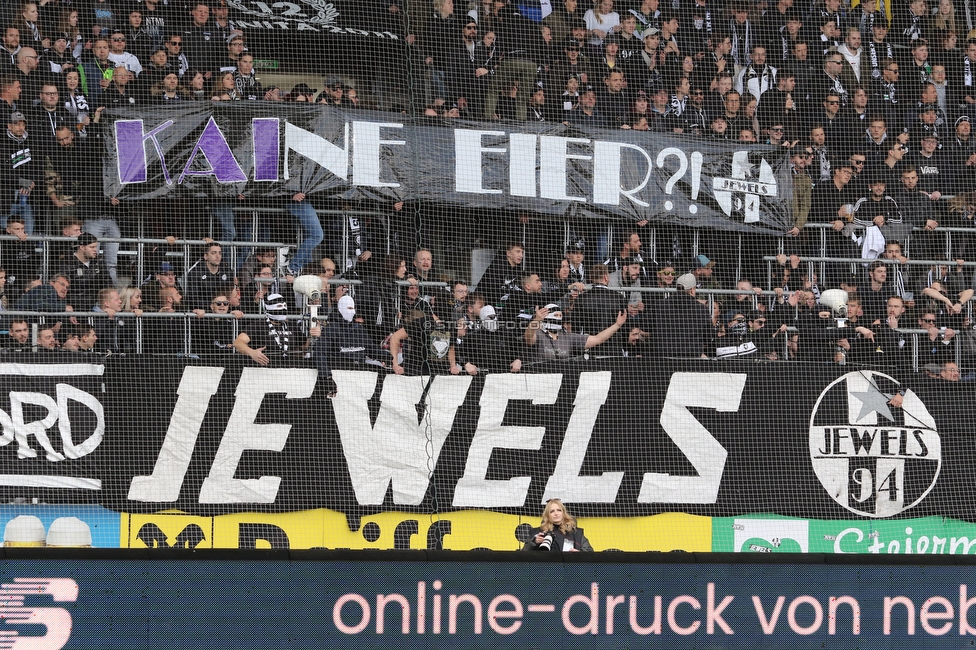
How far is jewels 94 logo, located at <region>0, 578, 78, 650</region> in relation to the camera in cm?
630

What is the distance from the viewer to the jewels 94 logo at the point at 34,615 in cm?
630

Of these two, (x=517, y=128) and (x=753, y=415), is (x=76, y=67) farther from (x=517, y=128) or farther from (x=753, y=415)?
(x=753, y=415)

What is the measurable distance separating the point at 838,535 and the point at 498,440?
3.35m

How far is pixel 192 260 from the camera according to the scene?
11.1 m

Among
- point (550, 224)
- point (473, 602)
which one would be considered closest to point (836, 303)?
point (550, 224)

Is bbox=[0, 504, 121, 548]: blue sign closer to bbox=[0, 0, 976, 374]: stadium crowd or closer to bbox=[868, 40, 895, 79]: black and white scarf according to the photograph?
bbox=[0, 0, 976, 374]: stadium crowd

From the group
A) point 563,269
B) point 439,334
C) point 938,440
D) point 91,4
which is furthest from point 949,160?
point 91,4

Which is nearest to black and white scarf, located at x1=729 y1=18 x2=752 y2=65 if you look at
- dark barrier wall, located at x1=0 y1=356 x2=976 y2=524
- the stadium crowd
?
the stadium crowd

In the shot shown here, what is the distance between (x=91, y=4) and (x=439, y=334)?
15.6 feet

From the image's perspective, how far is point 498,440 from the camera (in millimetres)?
10852

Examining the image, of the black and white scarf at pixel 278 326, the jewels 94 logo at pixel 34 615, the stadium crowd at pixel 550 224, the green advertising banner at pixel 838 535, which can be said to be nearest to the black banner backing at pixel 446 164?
the stadium crowd at pixel 550 224

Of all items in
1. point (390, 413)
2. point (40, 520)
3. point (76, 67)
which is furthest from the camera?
point (76, 67)

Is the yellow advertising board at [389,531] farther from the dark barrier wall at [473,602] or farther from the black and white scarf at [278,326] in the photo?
the dark barrier wall at [473,602]

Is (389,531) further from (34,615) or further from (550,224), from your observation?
(34,615)
